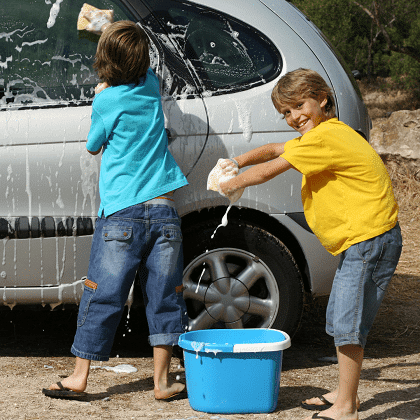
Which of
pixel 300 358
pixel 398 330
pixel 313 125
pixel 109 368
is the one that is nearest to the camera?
pixel 313 125

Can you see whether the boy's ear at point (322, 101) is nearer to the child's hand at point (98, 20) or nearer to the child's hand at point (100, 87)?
the child's hand at point (100, 87)

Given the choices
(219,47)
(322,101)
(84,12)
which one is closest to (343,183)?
(322,101)

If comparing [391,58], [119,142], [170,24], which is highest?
[391,58]

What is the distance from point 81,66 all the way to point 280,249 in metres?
1.28

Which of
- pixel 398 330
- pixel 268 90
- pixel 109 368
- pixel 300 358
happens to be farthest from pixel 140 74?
pixel 398 330

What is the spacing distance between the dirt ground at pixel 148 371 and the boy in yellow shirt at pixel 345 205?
1.34ft

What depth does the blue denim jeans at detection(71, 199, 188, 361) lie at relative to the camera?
2863 millimetres

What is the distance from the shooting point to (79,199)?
316cm

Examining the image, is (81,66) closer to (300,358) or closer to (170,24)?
(170,24)

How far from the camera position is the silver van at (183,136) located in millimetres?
3141

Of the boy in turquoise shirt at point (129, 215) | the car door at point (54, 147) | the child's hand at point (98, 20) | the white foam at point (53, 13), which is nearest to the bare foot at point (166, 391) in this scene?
the boy in turquoise shirt at point (129, 215)

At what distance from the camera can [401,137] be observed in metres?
8.27

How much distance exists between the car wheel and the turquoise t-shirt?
1.50 feet

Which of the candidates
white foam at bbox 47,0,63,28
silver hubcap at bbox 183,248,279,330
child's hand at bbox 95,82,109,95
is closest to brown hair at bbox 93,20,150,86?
child's hand at bbox 95,82,109,95
